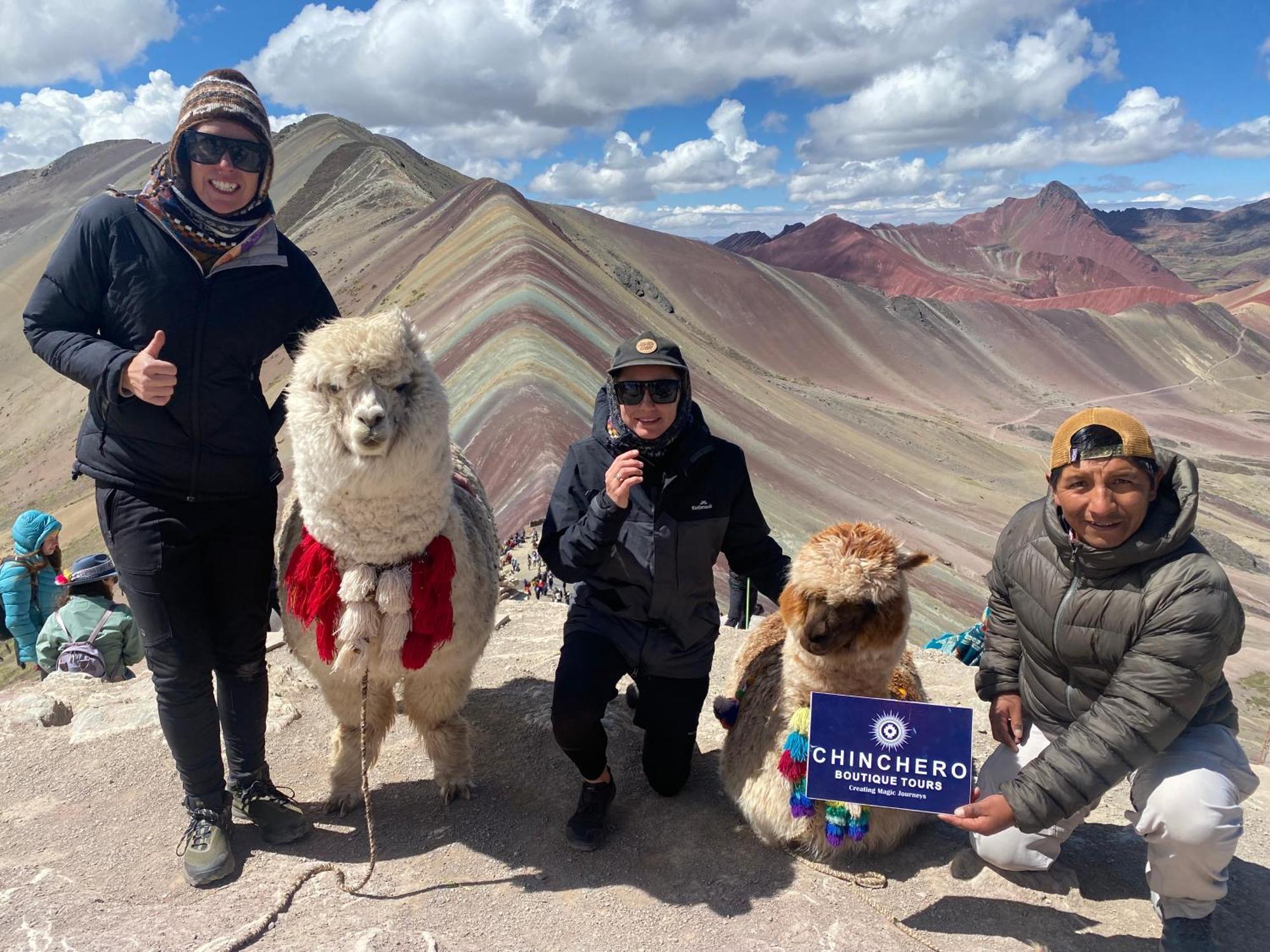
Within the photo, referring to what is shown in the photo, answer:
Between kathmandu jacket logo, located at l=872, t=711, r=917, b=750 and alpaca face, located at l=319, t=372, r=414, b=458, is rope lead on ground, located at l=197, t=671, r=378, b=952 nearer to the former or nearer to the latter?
alpaca face, located at l=319, t=372, r=414, b=458

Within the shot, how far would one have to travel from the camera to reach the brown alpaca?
2406mm

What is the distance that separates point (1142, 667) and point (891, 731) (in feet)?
2.25

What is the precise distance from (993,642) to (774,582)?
2.42 feet

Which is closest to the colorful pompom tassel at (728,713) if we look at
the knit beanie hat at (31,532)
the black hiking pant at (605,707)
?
the black hiking pant at (605,707)

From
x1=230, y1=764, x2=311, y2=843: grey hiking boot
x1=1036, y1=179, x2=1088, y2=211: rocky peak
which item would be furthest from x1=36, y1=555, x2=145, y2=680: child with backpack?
x1=1036, y1=179, x2=1088, y2=211: rocky peak

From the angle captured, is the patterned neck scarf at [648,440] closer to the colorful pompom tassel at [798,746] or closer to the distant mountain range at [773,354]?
the distant mountain range at [773,354]

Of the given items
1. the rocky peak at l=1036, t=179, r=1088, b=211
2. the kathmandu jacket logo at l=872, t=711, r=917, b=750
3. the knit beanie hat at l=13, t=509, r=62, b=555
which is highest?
the rocky peak at l=1036, t=179, r=1088, b=211

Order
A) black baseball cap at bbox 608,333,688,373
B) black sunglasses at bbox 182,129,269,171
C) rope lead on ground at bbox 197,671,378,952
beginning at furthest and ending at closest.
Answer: black baseball cap at bbox 608,333,688,373
black sunglasses at bbox 182,129,269,171
rope lead on ground at bbox 197,671,378,952

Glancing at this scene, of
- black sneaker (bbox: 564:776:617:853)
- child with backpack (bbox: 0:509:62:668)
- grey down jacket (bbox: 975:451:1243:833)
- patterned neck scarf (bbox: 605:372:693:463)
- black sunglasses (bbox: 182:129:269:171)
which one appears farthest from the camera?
child with backpack (bbox: 0:509:62:668)

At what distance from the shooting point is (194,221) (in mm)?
2359

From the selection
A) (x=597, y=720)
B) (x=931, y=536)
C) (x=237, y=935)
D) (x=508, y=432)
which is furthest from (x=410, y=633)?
(x=931, y=536)

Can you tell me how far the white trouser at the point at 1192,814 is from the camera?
6.89 feet

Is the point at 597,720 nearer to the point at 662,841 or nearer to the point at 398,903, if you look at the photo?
the point at 662,841

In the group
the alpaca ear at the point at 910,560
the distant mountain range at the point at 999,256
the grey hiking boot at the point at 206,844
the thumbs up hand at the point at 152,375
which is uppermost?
the distant mountain range at the point at 999,256
